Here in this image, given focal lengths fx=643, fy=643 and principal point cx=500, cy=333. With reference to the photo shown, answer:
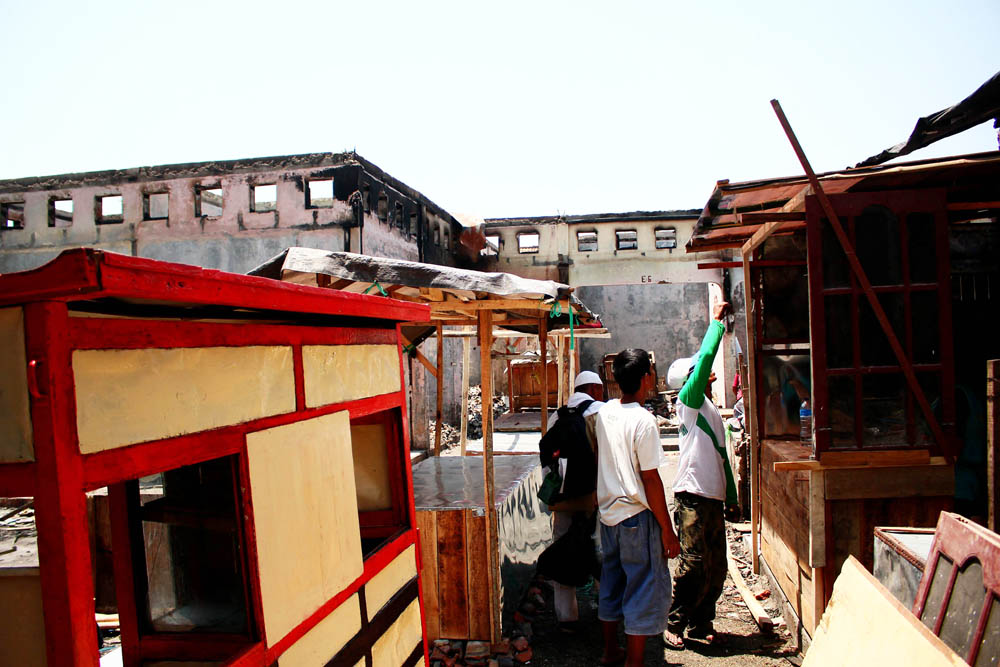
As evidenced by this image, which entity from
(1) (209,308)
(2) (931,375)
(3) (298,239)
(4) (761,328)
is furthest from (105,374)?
(3) (298,239)

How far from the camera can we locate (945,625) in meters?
2.48

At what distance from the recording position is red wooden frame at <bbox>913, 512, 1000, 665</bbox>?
222cm

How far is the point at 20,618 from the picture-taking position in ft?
5.90

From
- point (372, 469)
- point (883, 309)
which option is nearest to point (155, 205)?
point (372, 469)

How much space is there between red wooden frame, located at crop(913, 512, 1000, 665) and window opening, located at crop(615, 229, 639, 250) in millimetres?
18566

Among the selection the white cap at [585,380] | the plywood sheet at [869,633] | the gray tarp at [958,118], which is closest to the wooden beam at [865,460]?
the plywood sheet at [869,633]

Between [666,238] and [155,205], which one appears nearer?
[155,205]

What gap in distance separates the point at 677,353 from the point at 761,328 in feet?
63.2

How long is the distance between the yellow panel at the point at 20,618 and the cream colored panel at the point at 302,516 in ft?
2.07

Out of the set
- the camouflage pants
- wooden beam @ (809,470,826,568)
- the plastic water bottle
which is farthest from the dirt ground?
the plastic water bottle

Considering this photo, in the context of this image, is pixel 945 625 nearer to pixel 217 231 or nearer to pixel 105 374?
pixel 105 374

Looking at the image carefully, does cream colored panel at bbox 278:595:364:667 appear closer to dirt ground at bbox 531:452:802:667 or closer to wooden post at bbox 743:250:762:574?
dirt ground at bbox 531:452:802:667

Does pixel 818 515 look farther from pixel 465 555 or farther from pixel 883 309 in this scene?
pixel 465 555

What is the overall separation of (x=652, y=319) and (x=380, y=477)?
2190cm
